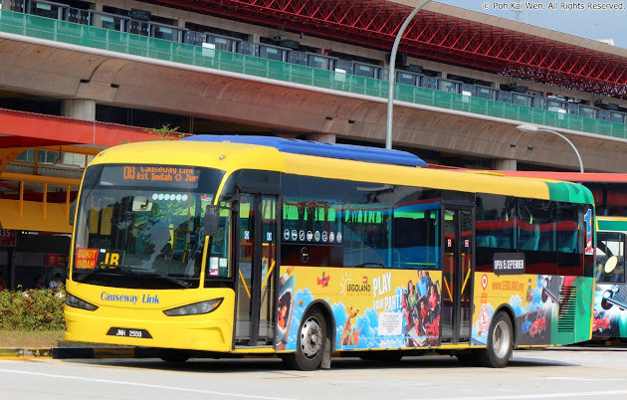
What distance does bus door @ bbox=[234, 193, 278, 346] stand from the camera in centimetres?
1977

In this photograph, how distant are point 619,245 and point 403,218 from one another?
12472 millimetres

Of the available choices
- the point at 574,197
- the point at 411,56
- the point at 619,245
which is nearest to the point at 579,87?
the point at 411,56

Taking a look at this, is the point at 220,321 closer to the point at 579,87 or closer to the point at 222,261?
the point at 222,261

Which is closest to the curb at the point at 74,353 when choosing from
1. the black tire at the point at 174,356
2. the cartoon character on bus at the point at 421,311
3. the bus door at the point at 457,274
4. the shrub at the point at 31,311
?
the black tire at the point at 174,356

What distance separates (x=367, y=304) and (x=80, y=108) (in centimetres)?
3518

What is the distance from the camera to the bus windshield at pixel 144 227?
19.5 m

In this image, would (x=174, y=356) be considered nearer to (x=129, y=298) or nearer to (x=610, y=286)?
(x=129, y=298)

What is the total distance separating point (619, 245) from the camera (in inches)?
1339

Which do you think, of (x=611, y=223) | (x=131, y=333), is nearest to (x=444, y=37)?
(x=611, y=223)

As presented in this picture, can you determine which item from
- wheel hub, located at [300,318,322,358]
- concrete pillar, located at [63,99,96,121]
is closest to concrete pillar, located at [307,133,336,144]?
concrete pillar, located at [63,99,96,121]

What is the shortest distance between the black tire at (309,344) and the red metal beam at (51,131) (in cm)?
1555

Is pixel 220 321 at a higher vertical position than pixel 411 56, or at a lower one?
lower

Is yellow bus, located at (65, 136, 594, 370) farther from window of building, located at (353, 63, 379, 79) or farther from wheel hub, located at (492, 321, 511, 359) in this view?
window of building, located at (353, 63, 379, 79)

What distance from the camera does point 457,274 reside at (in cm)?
2428
